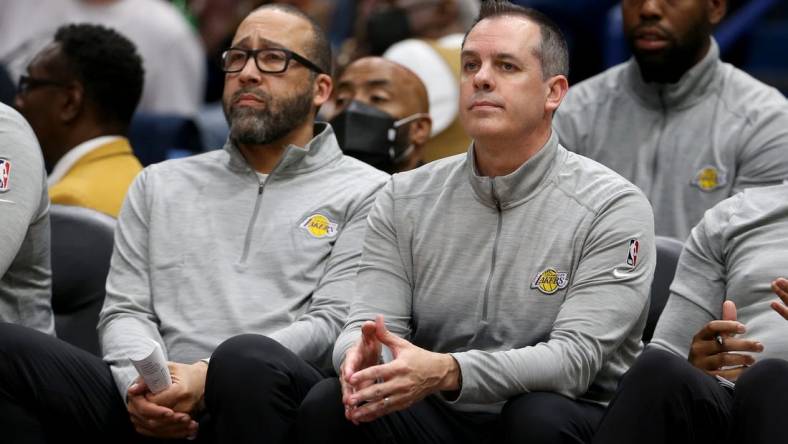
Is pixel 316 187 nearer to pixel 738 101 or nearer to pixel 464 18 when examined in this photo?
pixel 738 101

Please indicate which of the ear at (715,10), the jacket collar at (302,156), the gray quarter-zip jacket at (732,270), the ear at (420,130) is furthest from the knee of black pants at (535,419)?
the ear at (715,10)

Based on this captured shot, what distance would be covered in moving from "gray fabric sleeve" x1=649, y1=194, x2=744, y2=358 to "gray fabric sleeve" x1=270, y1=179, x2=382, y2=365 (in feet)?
2.75

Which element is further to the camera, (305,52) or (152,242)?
(305,52)

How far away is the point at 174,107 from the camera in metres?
7.25

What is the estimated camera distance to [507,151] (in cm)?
369

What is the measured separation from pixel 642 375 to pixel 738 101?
70.5 inches

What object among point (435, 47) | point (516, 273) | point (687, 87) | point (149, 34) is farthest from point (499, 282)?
point (149, 34)

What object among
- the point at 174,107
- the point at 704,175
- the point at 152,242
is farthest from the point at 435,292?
the point at 174,107

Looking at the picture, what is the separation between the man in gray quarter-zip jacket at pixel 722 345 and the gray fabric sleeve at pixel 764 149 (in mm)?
649

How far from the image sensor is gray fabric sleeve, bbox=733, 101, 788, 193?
4535 mm

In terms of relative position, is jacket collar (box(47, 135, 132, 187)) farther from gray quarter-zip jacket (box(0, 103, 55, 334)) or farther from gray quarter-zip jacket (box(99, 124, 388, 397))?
gray quarter-zip jacket (box(0, 103, 55, 334))

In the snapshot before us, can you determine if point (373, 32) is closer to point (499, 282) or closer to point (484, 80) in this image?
point (484, 80)

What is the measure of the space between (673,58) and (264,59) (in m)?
1.39

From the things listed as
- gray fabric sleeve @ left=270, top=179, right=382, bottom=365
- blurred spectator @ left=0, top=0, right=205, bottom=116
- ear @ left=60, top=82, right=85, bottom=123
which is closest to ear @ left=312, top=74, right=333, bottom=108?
gray fabric sleeve @ left=270, top=179, right=382, bottom=365
